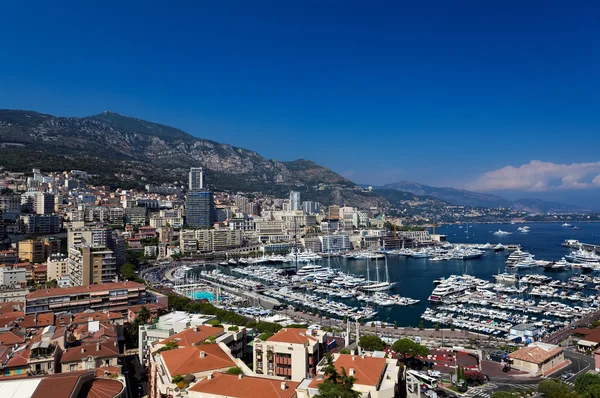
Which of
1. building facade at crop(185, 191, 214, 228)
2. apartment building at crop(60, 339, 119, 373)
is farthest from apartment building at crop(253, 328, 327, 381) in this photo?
building facade at crop(185, 191, 214, 228)

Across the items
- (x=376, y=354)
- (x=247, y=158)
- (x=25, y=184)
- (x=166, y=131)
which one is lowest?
(x=376, y=354)

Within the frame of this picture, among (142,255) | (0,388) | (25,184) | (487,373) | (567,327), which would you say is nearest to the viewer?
(0,388)

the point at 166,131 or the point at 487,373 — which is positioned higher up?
the point at 166,131

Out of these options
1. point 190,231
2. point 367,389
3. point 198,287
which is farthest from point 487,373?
point 190,231

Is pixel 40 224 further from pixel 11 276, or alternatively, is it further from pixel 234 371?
pixel 234 371

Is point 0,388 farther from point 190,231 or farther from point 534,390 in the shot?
point 190,231

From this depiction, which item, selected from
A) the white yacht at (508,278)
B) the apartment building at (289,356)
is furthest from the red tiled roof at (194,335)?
the white yacht at (508,278)

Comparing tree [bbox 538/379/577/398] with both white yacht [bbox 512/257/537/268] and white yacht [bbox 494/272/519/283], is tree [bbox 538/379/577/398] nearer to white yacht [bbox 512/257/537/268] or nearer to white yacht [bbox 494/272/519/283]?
white yacht [bbox 494/272/519/283]
